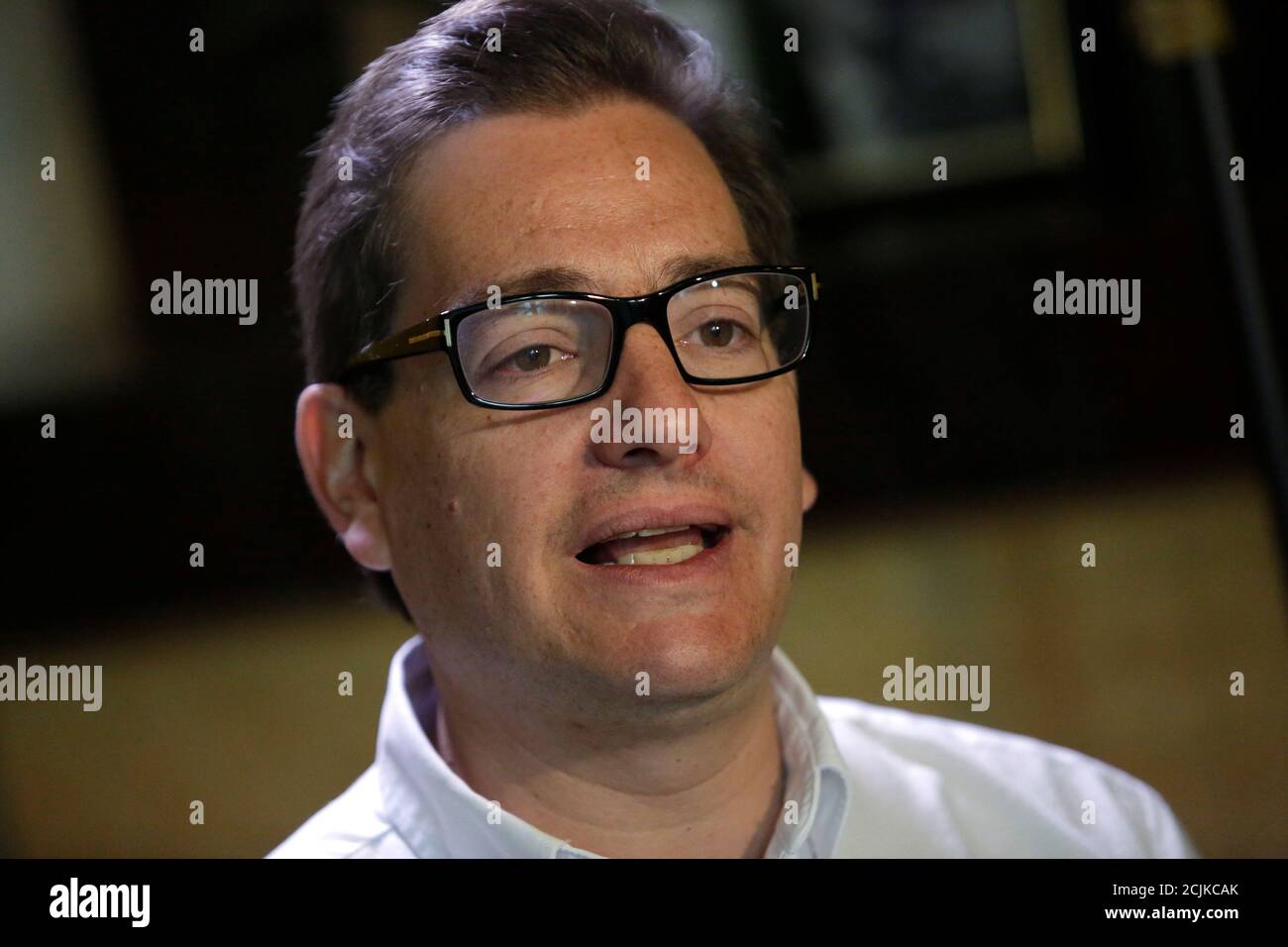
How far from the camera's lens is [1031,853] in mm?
1214

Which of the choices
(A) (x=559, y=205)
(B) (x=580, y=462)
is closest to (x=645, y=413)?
(B) (x=580, y=462)

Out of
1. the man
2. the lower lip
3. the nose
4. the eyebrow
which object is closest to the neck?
the man

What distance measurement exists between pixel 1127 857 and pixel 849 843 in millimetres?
274

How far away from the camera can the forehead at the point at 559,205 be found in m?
Answer: 1.00

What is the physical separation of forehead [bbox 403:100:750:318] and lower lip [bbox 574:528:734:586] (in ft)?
0.74

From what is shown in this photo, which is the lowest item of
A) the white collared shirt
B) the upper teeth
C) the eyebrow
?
the white collared shirt

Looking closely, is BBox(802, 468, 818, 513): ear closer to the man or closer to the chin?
the man

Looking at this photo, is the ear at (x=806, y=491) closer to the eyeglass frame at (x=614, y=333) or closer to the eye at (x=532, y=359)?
the eyeglass frame at (x=614, y=333)

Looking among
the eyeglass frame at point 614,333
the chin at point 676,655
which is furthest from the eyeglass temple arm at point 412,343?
the chin at point 676,655

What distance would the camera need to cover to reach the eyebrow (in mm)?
990

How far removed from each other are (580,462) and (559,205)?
0.70 ft

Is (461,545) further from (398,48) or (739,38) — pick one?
(739,38)

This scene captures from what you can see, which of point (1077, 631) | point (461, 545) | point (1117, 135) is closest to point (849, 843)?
point (461, 545)

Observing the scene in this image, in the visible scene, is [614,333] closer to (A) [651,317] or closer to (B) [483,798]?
(A) [651,317]
